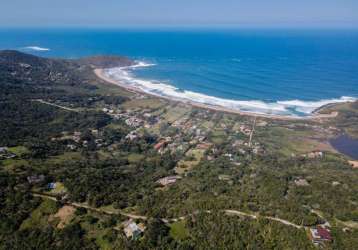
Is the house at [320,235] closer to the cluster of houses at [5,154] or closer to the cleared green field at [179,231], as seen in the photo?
the cleared green field at [179,231]

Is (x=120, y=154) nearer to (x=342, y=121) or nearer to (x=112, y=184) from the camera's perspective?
(x=112, y=184)

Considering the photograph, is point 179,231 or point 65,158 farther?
point 65,158

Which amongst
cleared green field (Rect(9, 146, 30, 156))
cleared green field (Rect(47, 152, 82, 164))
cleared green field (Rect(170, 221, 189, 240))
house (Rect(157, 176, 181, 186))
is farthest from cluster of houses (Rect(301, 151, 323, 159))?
cleared green field (Rect(9, 146, 30, 156))

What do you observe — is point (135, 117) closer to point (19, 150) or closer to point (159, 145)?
point (159, 145)

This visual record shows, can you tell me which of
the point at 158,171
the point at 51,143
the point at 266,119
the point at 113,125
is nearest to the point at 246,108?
the point at 266,119

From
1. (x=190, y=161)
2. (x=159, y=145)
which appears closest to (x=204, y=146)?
(x=190, y=161)

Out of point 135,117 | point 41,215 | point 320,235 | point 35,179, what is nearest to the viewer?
point 320,235
